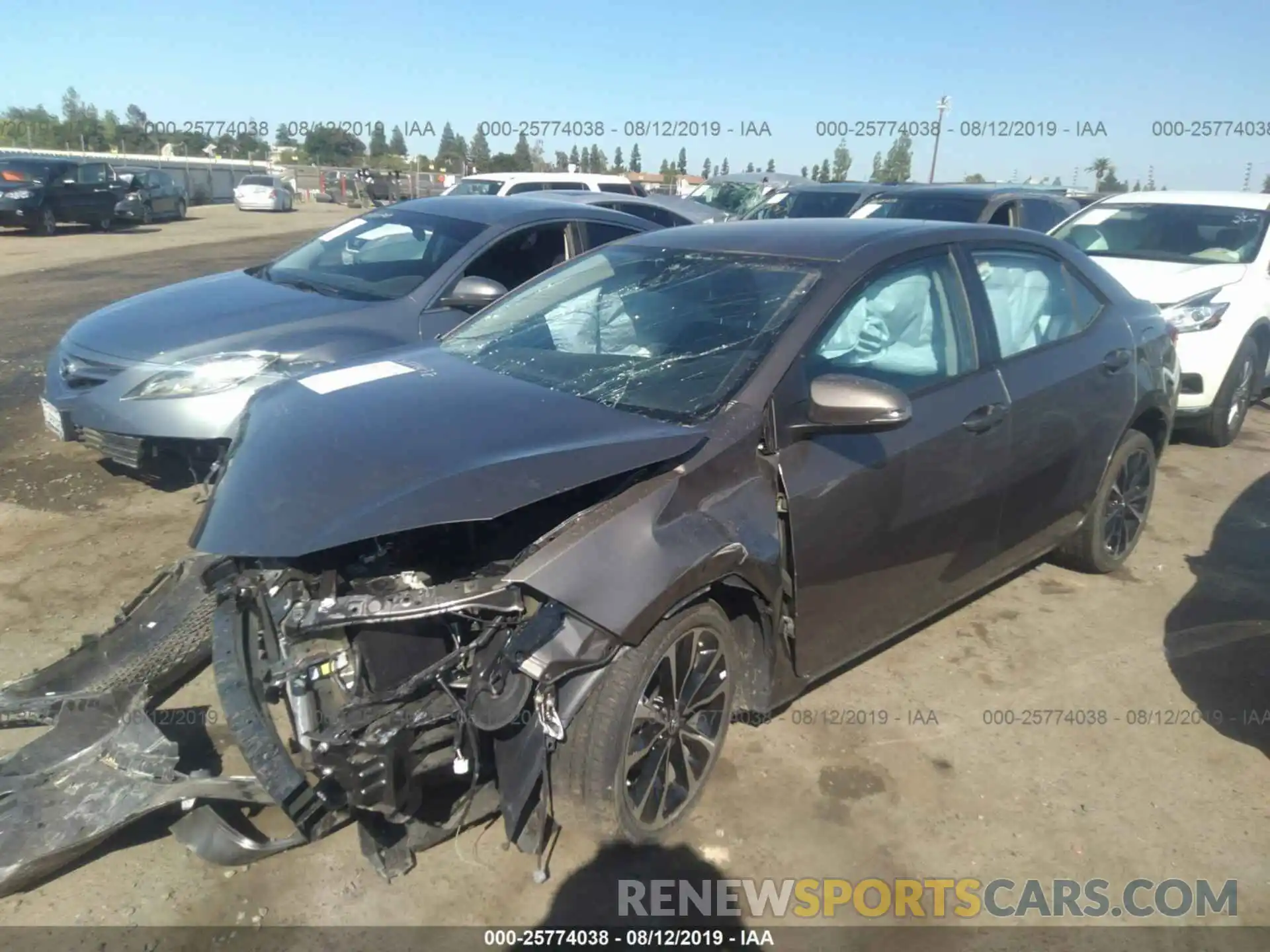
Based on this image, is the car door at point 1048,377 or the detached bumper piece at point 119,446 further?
the detached bumper piece at point 119,446

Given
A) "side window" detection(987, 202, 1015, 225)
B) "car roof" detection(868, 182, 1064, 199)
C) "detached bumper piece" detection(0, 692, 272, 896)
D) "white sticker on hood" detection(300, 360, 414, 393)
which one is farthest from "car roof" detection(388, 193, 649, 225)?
"car roof" detection(868, 182, 1064, 199)

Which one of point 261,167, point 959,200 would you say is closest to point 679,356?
point 959,200

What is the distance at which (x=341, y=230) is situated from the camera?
657 cm

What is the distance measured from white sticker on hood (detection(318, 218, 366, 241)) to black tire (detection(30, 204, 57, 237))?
1746cm

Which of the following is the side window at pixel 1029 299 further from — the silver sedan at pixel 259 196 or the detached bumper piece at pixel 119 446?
the silver sedan at pixel 259 196

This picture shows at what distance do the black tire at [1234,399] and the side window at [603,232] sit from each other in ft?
14.2

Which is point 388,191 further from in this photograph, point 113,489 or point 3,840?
point 3,840

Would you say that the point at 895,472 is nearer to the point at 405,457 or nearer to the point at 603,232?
the point at 405,457

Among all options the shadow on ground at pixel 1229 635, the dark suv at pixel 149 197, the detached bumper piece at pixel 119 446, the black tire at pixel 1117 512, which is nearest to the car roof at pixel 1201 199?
the shadow on ground at pixel 1229 635

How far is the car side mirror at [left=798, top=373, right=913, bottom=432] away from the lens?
2875mm

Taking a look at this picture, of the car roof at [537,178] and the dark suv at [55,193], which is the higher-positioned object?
the car roof at [537,178]

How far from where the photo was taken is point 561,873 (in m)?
2.79

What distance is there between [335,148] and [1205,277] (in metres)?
57.6

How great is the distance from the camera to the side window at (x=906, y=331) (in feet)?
10.7
